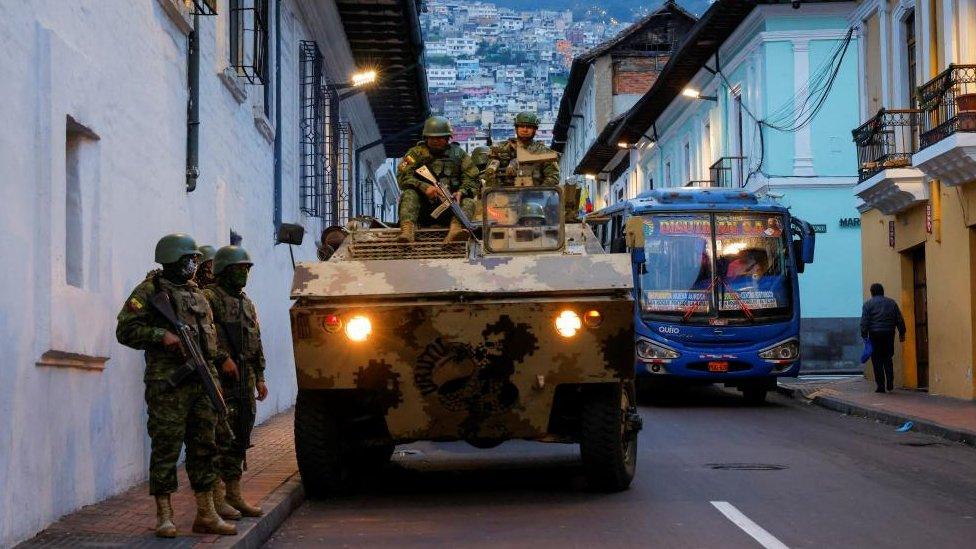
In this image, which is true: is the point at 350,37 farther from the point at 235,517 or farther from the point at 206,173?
the point at 235,517

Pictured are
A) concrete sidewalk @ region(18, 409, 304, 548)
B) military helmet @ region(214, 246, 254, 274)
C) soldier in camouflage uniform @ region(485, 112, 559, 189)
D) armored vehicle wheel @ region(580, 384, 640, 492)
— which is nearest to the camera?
concrete sidewalk @ region(18, 409, 304, 548)

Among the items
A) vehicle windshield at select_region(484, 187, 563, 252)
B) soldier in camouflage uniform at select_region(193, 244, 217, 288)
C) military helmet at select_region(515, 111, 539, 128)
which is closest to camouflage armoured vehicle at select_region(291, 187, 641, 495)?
vehicle windshield at select_region(484, 187, 563, 252)

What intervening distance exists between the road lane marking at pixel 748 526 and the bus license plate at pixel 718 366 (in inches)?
416

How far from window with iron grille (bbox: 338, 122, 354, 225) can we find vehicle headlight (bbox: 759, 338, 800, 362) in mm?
9339

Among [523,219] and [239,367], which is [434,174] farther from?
[239,367]

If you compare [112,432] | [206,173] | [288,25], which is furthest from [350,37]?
[112,432]

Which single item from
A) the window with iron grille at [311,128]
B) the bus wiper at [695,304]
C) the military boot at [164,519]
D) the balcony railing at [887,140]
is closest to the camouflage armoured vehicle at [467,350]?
the military boot at [164,519]

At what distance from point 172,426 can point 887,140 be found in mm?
18299

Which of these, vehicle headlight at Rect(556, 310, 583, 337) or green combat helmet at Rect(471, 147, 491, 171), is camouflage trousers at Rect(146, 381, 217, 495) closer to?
vehicle headlight at Rect(556, 310, 583, 337)

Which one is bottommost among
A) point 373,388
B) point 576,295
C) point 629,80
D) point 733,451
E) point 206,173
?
point 733,451

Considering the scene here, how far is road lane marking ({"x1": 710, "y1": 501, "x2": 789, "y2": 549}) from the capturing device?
328 inches

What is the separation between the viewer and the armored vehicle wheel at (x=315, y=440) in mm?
10750

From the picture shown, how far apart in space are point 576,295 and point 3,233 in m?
4.20

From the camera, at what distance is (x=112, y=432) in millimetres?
10203
